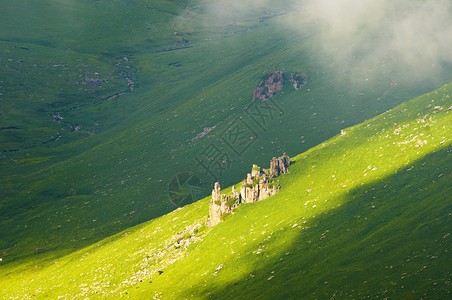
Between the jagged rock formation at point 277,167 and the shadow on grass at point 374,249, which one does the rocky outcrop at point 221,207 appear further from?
the shadow on grass at point 374,249

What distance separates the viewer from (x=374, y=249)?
30828 mm

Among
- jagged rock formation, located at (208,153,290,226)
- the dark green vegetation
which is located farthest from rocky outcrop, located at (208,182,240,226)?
the dark green vegetation

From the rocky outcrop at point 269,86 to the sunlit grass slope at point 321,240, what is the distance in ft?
179

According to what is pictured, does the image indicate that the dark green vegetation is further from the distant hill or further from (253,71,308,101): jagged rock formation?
(253,71,308,101): jagged rock formation

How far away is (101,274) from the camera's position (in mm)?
51375

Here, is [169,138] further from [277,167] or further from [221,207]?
[221,207]

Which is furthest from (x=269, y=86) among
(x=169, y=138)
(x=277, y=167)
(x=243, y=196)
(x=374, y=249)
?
(x=374, y=249)

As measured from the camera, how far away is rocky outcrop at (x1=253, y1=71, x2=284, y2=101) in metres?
119

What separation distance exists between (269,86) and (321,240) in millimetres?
89664

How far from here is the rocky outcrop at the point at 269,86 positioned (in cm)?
11875

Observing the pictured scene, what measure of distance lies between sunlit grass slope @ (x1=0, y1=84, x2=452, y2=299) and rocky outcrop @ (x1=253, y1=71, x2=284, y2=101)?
5466 centimetres

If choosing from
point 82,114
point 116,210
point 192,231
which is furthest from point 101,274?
point 82,114

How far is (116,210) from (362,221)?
64.0m

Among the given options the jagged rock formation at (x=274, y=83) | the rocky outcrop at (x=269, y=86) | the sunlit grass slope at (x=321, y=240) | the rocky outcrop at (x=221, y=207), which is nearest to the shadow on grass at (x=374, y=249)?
the sunlit grass slope at (x=321, y=240)
